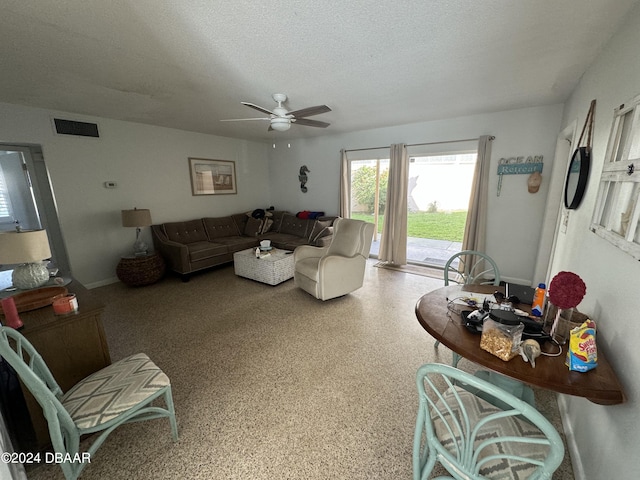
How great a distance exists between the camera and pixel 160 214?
433cm

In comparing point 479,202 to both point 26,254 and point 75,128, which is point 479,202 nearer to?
point 26,254

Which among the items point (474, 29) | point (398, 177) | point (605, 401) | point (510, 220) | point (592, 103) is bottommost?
point (605, 401)

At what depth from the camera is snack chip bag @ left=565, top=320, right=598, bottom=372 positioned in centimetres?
95

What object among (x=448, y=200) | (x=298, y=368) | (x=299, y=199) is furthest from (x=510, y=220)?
(x=299, y=199)

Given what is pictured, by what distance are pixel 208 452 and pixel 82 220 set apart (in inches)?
148

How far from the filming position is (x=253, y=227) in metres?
5.18

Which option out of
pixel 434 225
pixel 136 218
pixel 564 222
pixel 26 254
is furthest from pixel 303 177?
pixel 26 254

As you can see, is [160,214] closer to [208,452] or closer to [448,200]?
[208,452]

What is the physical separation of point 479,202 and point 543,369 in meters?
3.26

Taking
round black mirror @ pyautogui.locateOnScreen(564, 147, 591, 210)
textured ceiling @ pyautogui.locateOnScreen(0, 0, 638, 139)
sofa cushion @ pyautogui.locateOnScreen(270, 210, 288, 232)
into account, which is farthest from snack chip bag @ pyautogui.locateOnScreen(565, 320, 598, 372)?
sofa cushion @ pyautogui.locateOnScreen(270, 210, 288, 232)

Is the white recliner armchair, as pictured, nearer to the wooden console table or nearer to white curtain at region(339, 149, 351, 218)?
white curtain at region(339, 149, 351, 218)

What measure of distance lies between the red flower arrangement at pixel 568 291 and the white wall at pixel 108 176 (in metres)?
5.01

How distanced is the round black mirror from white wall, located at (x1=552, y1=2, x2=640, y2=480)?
0.23 feet

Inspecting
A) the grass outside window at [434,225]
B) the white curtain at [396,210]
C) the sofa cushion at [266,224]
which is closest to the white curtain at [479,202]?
the grass outside window at [434,225]
